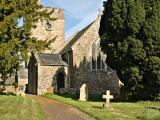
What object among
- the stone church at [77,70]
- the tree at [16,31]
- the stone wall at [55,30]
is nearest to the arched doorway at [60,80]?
the stone church at [77,70]

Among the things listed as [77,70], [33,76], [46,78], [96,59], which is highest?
[96,59]

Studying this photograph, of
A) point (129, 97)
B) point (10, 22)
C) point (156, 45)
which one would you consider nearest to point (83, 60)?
point (129, 97)

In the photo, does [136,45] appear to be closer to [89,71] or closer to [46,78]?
[89,71]

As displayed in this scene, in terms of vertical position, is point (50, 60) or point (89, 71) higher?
point (50, 60)

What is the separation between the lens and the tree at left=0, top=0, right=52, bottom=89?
2305 cm

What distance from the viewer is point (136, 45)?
87.3 feet

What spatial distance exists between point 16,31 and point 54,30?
3671 cm

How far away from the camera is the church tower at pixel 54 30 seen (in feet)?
196

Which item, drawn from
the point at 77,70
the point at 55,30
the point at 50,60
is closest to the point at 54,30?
the point at 55,30

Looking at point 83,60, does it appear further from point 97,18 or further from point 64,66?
point 97,18

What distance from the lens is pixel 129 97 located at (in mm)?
29219

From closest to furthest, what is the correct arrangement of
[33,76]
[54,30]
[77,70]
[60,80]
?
1. [60,80]
2. [77,70]
3. [33,76]
4. [54,30]

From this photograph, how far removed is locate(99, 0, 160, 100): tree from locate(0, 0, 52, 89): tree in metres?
5.33

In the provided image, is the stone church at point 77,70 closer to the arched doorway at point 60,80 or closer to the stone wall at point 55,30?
the arched doorway at point 60,80
